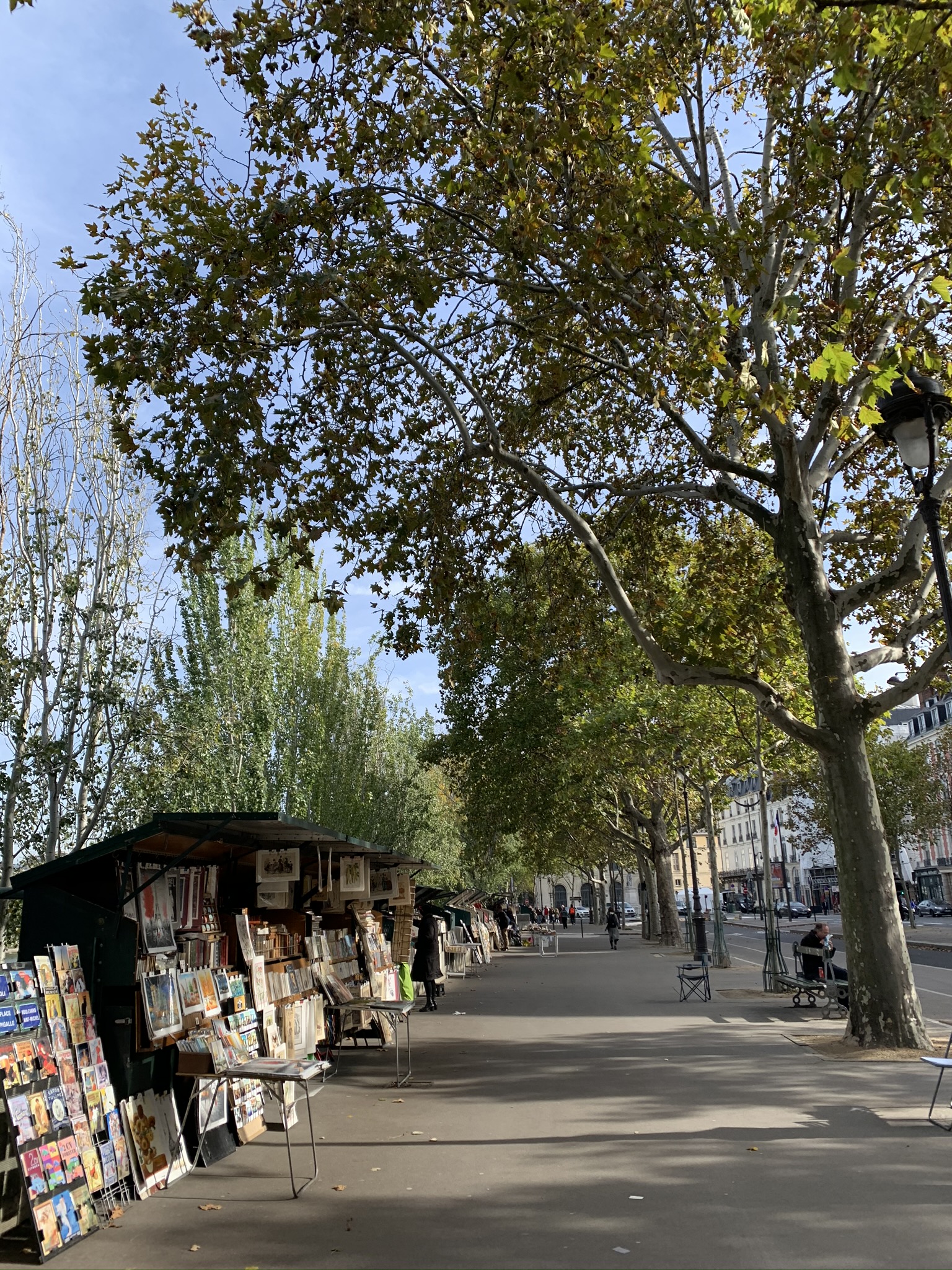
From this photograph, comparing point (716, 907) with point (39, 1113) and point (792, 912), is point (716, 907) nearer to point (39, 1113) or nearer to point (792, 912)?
point (39, 1113)

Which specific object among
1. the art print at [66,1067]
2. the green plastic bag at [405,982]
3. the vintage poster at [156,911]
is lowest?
the green plastic bag at [405,982]

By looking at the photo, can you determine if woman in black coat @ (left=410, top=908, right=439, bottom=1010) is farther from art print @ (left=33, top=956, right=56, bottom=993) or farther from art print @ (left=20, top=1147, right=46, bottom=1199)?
art print @ (left=20, top=1147, right=46, bottom=1199)

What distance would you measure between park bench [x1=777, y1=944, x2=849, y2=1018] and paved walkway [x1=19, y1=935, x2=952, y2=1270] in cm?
341

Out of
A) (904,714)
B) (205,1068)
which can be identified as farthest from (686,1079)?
(904,714)

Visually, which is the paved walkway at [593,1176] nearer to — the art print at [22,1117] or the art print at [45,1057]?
the art print at [22,1117]

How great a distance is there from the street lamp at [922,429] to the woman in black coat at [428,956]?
12.6m

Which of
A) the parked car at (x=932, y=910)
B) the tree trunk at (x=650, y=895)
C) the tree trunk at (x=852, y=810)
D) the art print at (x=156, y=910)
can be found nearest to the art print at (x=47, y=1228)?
the art print at (x=156, y=910)

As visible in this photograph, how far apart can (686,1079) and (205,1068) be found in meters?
5.22

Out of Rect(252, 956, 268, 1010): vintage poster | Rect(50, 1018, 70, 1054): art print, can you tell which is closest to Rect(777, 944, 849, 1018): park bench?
Rect(252, 956, 268, 1010): vintage poster

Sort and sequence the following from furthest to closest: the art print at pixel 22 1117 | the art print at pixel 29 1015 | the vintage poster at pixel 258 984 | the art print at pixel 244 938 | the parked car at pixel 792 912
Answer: the parked car at pixel 792 912 < the art print at pixel 244 938 < the vintage poster at pixel 258 984 < the art print at pixel 29 1015 < the art print at pixel 22 1117

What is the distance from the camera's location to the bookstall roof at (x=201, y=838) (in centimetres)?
725

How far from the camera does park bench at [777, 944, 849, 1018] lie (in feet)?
50.2

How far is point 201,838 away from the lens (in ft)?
28.5

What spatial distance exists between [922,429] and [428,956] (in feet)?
46.3
